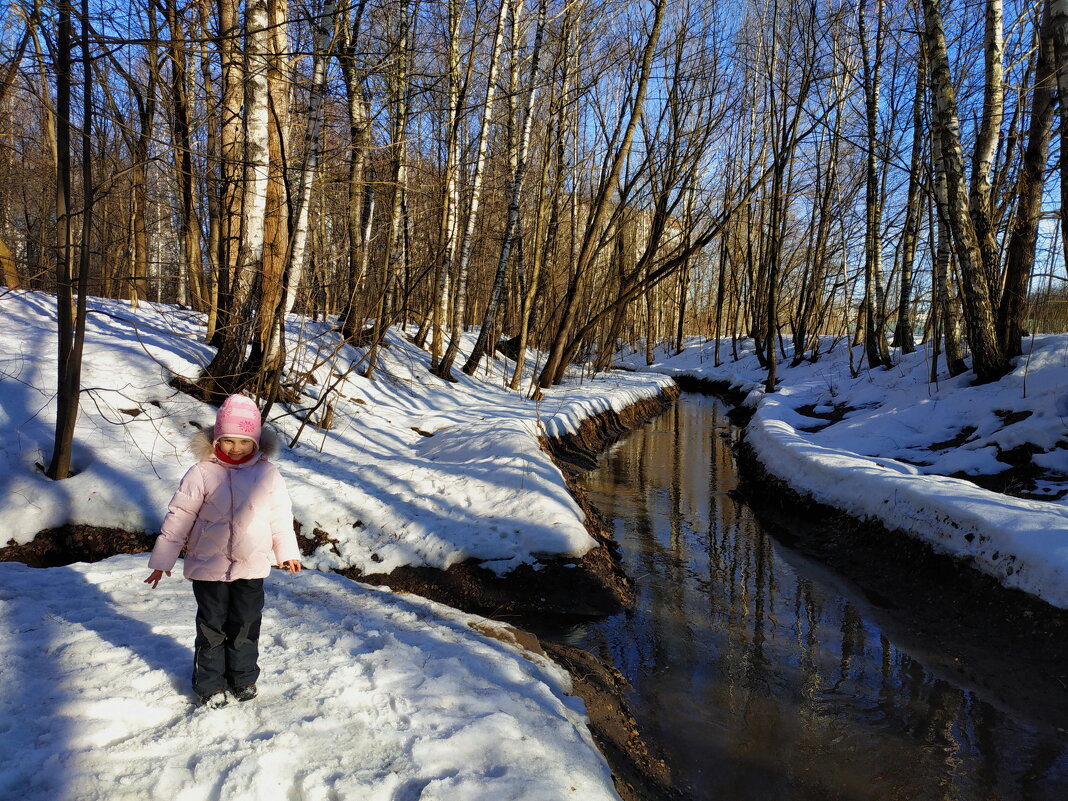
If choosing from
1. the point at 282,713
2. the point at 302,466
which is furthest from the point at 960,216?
the point at 282,713

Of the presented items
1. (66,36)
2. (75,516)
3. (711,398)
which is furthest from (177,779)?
(711,398)

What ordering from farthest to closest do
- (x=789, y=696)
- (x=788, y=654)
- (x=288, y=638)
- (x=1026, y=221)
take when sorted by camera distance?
(x=1026, y=221) < (x=788, y=654) < (x=789, y=696) < (x=288, y=638)

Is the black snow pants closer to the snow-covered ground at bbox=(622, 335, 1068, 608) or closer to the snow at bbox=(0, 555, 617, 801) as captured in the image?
the snow at bbox=(0, 555, 617, 801)

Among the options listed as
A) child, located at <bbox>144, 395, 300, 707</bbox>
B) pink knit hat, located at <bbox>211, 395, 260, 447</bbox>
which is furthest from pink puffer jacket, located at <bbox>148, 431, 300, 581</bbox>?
pink knit hat, located at <bbox>211, 395, 260, 447</bbox>

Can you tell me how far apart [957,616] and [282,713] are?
518cm

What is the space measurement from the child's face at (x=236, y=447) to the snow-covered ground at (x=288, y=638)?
107cm

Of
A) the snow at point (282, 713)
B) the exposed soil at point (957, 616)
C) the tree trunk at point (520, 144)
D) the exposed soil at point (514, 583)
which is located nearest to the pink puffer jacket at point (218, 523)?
the snow at point (282, 713)

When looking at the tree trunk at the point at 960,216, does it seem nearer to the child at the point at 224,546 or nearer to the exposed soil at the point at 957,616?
the exposed soil at the point at 957,616

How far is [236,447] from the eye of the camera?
2.80 meters

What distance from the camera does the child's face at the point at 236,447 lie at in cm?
278

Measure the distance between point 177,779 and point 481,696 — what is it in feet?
4.31

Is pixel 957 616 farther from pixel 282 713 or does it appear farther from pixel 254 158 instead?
pixel 254 158

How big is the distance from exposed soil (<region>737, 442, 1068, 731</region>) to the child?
4596 millimetres

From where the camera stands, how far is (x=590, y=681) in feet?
12.6
